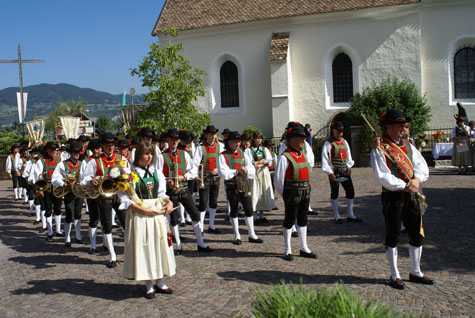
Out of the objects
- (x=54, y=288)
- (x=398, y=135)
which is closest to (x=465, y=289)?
(x=398, y=135)

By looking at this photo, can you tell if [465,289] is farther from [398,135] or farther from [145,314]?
[145,314]

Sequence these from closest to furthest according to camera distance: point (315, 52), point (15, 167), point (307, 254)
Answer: point (307, 254) → point (15, 167) → point (315, 52)

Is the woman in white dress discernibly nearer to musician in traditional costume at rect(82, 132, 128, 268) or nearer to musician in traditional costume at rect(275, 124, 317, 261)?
musician in traditional costume at rect(82, 132, 128, 268)

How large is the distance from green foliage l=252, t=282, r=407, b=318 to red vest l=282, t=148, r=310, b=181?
140 inches

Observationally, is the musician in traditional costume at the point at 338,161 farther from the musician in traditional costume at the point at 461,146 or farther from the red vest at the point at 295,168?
the musician in traditional costume at the point at 461,146

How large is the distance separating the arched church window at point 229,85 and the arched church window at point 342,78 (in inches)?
257

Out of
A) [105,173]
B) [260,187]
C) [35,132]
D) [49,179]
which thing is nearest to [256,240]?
[260,187]

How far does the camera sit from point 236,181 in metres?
8.53

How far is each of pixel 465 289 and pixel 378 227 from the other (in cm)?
356

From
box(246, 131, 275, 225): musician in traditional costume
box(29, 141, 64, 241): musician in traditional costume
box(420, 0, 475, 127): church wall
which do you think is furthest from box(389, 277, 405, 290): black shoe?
box(420, 0, 475, 127): church wall

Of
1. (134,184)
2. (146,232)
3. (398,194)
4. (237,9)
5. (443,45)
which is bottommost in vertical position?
(146,232)

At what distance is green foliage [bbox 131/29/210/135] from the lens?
19.2 meters

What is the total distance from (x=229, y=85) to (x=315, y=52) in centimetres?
619

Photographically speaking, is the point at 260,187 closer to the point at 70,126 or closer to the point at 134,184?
the point at 134,184
